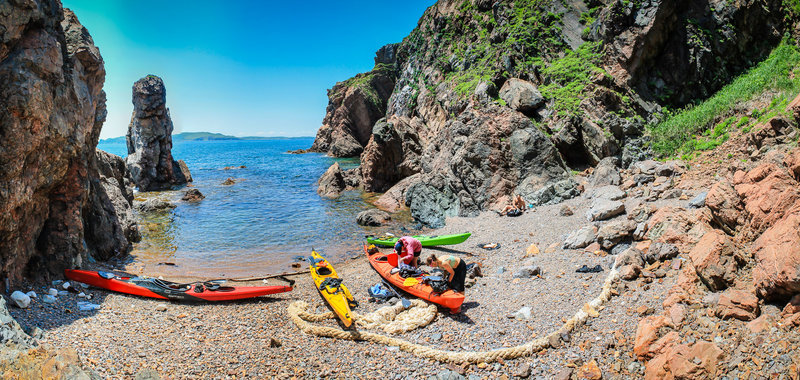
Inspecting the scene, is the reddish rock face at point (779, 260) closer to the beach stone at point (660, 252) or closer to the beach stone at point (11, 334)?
the beach stone at point (660, 252)

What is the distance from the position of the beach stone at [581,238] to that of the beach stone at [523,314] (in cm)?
414

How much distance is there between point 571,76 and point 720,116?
9.18m

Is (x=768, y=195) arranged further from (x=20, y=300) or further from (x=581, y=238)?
(x=20, y=300)

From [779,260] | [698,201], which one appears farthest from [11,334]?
[698,201]

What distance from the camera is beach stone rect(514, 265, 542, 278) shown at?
1080cm

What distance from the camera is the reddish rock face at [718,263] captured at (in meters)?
6.75

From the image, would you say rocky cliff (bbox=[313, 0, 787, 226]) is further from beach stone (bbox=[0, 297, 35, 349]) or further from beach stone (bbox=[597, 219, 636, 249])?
beach stone (bbox=[0, 297, 35, 349])

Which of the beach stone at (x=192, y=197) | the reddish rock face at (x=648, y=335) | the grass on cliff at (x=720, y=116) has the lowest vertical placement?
the beach stone at (x=192, y=197)

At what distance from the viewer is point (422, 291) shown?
10375mm

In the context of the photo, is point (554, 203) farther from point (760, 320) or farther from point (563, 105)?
point (760, 320)

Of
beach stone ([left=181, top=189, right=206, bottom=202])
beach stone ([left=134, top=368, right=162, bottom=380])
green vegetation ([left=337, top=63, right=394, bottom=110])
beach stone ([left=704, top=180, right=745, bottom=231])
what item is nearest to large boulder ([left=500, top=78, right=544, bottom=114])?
beach stone ([left=704, top=180, right=745, bottom=231])

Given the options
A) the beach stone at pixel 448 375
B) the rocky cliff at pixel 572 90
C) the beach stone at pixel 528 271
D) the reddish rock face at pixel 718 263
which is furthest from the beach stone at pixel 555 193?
the beach stone at pixel 448 375

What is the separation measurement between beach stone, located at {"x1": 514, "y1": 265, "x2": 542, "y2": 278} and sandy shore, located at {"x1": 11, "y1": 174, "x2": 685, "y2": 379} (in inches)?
Answer: 7.8

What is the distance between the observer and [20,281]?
10117 millimetres
